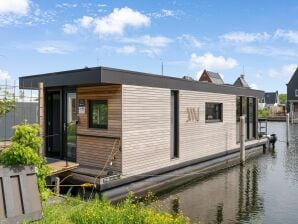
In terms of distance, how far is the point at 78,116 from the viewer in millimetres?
14695

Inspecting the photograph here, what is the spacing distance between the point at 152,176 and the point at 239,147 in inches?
393

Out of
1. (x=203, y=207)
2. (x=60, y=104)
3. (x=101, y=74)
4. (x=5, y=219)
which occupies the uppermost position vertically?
(x=101, y=74)

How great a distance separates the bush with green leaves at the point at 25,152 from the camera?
333 inches

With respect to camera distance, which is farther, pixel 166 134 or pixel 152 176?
pixel 166 134

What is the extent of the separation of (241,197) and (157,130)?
4237mm

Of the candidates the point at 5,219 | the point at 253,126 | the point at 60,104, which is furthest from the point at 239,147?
the point at 5,219

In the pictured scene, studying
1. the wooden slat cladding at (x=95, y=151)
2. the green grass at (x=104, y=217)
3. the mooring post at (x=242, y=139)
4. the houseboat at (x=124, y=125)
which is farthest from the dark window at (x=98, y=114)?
the mooring post at (x=242, y=139)

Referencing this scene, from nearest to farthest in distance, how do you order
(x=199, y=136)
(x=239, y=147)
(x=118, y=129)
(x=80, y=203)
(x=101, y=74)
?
(x=80, y=203) < (x=101, y=74) < (x=118, y=129) < (x=199, y=136) < (x=239, y=147)

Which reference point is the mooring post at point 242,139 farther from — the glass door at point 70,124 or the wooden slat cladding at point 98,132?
the glass door at point 70,124

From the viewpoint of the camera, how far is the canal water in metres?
11.7

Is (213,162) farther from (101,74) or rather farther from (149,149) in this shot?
(101,74)

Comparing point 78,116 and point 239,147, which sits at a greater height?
point 78,116

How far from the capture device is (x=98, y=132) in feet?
45.5

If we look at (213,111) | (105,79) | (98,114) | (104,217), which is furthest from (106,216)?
(213,111)
